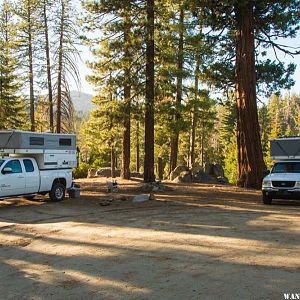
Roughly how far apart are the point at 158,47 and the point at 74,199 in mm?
10092

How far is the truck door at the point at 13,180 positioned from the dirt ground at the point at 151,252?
0.81 m

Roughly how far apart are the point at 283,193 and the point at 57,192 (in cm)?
924

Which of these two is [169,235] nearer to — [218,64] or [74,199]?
[74,199]

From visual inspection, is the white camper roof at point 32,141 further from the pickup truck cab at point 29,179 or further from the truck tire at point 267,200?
the truck tire at point 267,200

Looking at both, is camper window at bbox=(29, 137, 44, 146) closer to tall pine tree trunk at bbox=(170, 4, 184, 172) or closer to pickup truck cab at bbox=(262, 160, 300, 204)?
pickup truck cab at bbox=(262, 160, 300, 204)

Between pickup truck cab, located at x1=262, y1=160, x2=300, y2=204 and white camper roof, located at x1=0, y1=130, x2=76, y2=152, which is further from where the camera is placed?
white camper roof, located at x1=0, y1=130, x2=76, y2=152

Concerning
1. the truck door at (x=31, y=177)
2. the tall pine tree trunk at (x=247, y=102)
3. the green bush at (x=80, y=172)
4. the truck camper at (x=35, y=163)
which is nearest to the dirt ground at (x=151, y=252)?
the truck door at (x=31, y=177)

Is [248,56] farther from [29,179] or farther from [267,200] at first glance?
[29,179]

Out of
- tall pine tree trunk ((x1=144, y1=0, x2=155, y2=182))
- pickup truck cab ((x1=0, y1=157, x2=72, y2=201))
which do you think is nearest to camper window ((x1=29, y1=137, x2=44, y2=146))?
pickup truck cab ((x1=0, y1=157, x2=72, y2=201))

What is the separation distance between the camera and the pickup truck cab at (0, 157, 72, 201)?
48.8ft

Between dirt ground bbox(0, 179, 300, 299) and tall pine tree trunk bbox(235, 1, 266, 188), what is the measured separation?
5.73 meters

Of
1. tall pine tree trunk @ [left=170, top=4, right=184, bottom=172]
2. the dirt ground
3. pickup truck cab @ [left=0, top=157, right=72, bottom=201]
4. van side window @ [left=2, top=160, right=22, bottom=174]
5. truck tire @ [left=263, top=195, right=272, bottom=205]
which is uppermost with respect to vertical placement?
tall pine tree trunk @ [left=170, top=4, right=184, bottom=172]

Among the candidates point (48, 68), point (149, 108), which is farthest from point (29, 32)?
point (149, 108)

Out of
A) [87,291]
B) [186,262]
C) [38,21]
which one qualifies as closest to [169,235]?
[186,262]
